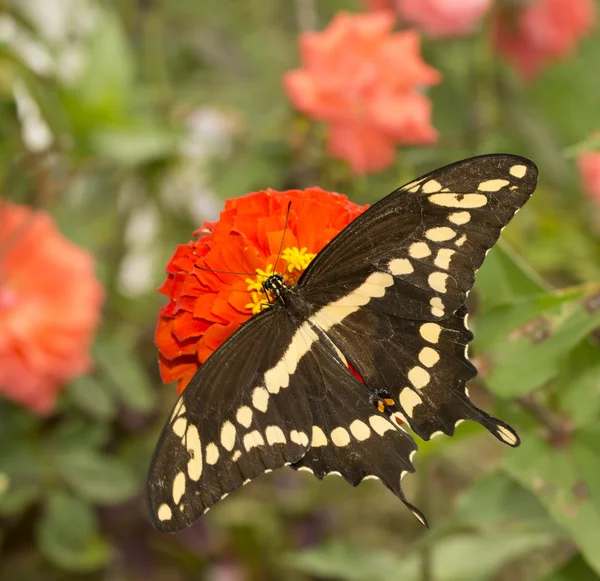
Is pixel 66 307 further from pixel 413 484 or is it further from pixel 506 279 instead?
pixel 413 484

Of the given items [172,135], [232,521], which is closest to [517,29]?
[172,135]

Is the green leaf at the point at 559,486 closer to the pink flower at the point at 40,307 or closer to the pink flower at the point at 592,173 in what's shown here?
the pink flower at the point at 40,307

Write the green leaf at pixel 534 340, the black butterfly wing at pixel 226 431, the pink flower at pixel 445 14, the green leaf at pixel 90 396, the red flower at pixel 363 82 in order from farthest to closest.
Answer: the pink flower at pixel 445 14 → the green leaf at pixel 90 396 → the red flower at pixel 363 82 → the green leaf at pixel 534 340 → the black butterfly wing at pixel 226 431

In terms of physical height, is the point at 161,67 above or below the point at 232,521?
above

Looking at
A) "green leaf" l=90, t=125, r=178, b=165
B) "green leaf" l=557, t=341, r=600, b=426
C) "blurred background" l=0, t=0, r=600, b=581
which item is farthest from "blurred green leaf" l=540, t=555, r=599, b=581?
"green leaf" l=90, t=125, r=178, b=165

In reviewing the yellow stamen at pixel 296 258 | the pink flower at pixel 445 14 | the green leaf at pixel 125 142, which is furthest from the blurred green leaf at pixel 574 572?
the pink flower at pixel 445 14

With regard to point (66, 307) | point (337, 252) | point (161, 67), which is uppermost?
point (337, 252)
